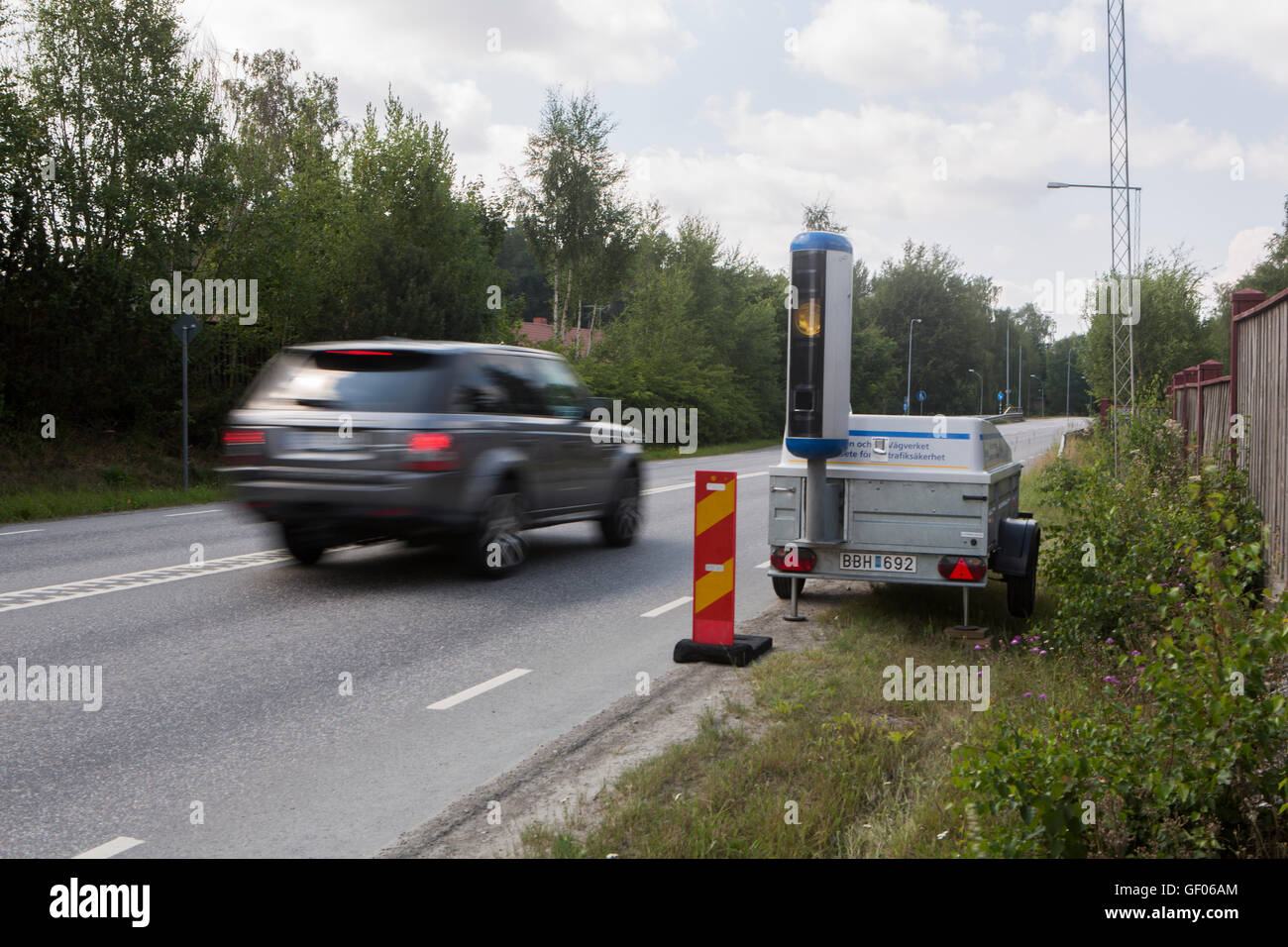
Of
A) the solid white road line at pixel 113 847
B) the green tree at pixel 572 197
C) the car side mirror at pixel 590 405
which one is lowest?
the solid white road line at pixel 113 847

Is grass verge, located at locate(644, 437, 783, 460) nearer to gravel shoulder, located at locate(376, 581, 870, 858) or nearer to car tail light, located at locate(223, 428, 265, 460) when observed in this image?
car tail light, located at locate(223, 428, 265, 460)

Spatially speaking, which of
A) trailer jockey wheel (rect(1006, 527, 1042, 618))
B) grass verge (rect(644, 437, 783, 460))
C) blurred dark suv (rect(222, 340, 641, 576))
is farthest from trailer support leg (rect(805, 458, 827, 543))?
grass verge (rect(644, 437, 783, 460))

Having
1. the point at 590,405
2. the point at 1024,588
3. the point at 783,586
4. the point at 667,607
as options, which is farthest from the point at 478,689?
the point at 590,405

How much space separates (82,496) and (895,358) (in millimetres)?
77824

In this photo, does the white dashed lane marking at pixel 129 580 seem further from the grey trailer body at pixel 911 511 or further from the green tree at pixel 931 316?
the green tree at pixel 931 316

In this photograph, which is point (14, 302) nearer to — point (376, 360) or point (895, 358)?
point (376, 360)

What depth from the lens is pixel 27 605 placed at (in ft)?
26.3

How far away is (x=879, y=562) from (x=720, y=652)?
143 cm

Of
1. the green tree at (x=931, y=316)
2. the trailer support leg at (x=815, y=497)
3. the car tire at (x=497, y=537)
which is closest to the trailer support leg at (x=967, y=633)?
the trailer support leg at (x=815, y=497)

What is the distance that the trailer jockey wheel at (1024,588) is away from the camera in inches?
296

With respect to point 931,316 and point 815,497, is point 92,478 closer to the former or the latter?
point 815,497

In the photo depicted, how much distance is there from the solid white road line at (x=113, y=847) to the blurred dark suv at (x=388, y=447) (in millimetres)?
4873

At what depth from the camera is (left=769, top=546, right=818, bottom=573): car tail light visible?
766 centimetres
